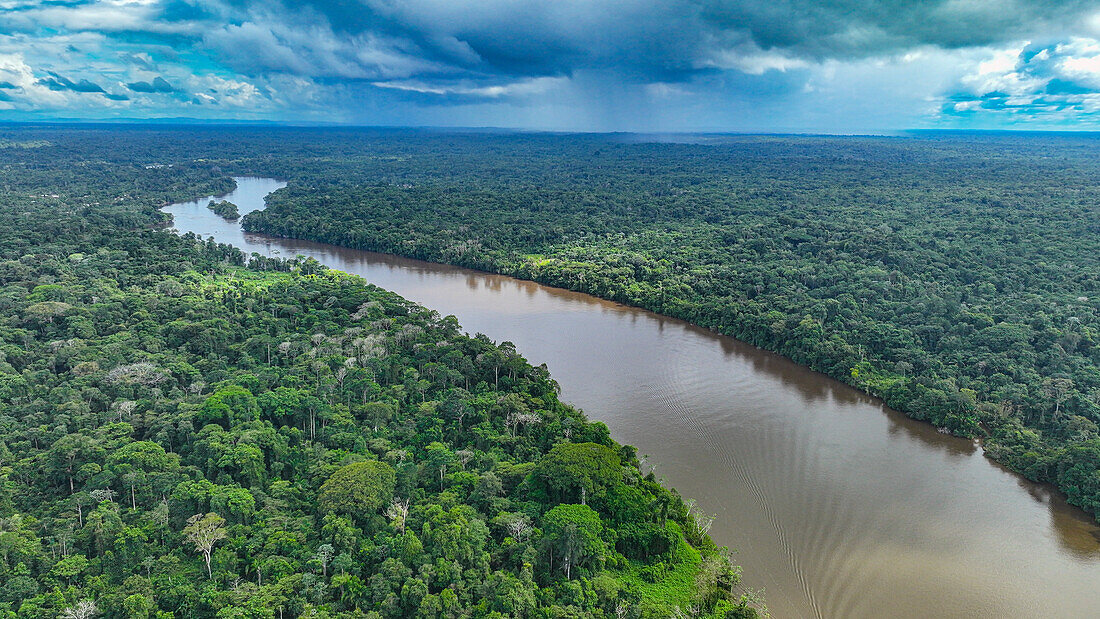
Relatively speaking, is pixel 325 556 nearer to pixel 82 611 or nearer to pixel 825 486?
pixel 82 611

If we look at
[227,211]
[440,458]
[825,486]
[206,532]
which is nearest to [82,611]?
[206,532]

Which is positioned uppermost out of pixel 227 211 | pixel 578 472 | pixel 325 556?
pixel 227 211

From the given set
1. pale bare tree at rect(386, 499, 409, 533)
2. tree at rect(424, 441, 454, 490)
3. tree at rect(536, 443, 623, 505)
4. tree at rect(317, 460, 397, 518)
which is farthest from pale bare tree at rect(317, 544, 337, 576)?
tree at rect(536, 443, 623, 505)

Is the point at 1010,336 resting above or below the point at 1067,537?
above

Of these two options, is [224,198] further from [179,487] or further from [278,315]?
[179,487]

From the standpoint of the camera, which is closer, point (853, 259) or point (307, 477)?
point (307, 477)

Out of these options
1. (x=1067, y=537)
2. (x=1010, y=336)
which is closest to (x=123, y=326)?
(x=1067, y=537)
